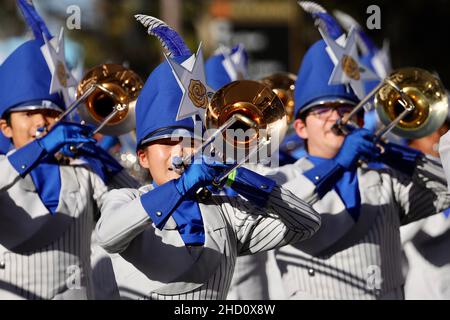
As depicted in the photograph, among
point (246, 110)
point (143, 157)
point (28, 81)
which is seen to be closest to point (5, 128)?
point (28, 81)

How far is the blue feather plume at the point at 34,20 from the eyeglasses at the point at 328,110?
4.85 ft

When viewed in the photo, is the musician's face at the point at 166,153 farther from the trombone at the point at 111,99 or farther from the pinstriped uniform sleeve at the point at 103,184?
the trombone at the point at 111,99

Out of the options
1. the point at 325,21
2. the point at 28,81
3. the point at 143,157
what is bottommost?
the point at 143,157

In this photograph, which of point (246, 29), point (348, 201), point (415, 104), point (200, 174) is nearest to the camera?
point (200, 174)

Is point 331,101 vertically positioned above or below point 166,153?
above

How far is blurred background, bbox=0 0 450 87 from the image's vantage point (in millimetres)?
18062

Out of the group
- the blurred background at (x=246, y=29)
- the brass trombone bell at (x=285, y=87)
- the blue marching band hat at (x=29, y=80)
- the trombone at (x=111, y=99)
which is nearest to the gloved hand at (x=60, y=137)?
the blue marching band hat at (x=29, y=80)

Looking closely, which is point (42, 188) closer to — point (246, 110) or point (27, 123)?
point (27, 123)

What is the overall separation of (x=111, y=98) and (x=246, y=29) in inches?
466

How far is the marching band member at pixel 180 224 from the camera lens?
4.86 m

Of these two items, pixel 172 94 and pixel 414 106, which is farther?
pixel 414 106

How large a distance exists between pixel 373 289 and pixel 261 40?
40.5 ft

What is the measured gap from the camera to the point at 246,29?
18141 millimetres

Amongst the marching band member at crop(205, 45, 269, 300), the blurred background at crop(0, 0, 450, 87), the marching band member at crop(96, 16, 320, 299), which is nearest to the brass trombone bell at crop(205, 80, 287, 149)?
the marching band member at crop(96, 16, 320, 299)
